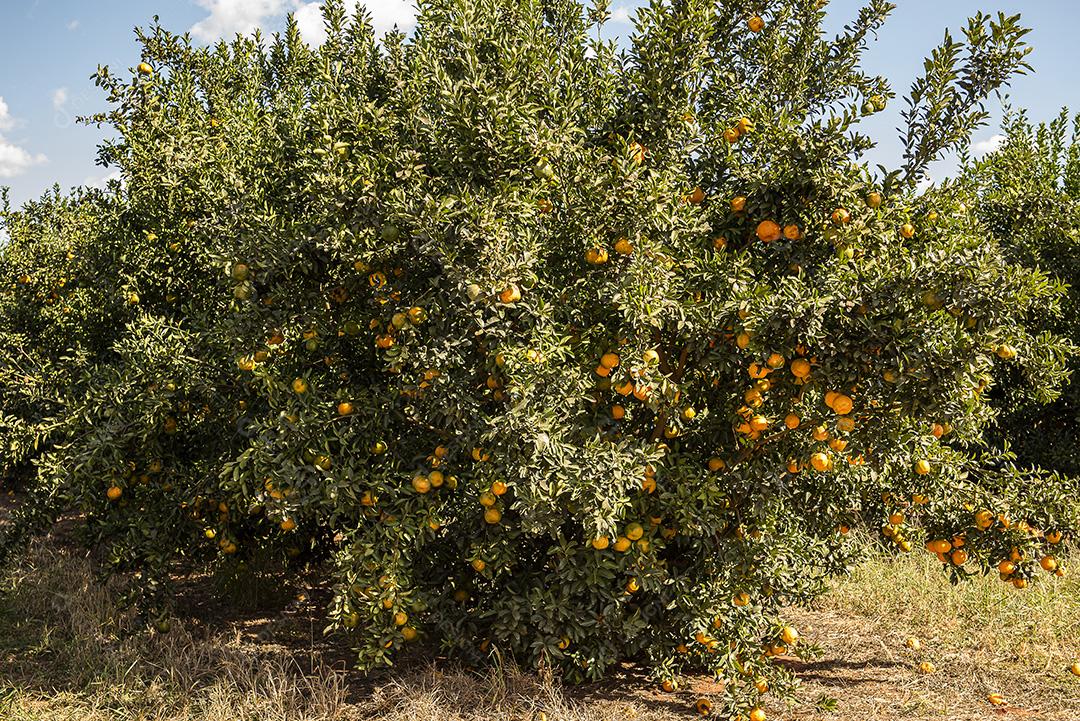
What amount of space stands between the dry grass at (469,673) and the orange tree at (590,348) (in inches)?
10.5

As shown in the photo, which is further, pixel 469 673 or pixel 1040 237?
pixel 1040 237

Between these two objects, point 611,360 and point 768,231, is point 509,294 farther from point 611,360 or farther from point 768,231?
point 768,231

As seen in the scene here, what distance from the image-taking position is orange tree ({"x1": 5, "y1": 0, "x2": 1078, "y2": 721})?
139 inches

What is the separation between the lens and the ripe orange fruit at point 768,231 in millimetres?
3730

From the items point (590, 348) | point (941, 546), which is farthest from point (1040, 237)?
point (590, 348)

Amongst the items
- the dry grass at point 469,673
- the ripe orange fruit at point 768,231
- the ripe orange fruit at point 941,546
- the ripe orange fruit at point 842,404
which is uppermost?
the ripe orange fruit at point 768,231

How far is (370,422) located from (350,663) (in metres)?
1.85

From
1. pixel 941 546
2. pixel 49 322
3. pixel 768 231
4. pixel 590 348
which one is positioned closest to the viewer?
pixel 768 231

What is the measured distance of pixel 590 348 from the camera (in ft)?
12.8

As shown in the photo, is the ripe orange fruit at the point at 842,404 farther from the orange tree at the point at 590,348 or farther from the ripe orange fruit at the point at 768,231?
the ripe orange fruit at the point at 768,231

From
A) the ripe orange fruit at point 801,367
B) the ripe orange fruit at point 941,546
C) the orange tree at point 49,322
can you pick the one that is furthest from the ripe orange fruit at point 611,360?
the orange tree at point 49,322

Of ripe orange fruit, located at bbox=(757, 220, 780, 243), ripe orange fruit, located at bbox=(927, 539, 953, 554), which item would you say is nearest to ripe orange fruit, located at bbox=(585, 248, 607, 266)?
ripe orange fruit, located at bbox=(757, 220, 780, 243)

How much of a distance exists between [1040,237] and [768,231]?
4.86m

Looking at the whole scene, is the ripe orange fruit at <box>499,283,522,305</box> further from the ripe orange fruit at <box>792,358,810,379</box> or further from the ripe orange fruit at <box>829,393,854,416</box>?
the ripe orange fruit at <box>829,393,854,416</box>
